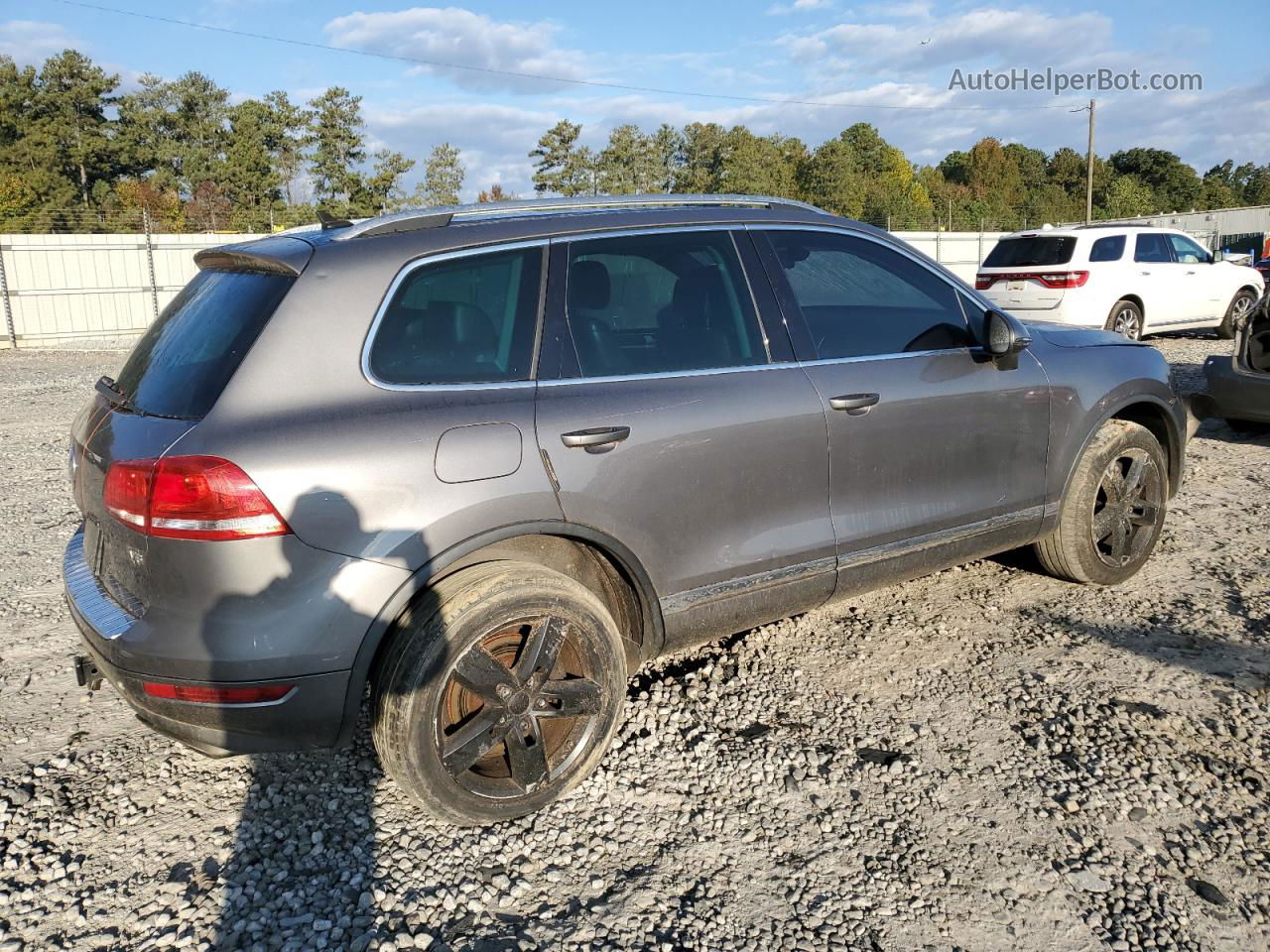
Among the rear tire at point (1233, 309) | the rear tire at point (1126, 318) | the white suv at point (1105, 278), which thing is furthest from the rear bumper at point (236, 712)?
the rear tire at point (1233, 309)

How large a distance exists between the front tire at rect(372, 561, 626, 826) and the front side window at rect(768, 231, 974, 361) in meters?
1.41

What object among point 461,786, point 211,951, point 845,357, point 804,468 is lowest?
point 211,951

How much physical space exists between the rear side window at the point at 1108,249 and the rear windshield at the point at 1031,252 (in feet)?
0.97

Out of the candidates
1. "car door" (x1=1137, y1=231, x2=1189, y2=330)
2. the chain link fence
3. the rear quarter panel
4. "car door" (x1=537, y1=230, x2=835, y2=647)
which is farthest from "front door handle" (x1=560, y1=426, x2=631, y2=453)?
the chain link fence

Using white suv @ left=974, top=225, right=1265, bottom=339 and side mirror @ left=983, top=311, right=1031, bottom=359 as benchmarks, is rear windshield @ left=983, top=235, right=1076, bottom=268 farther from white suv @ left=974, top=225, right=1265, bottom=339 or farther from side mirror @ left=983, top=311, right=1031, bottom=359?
side mirror @ left=983, top=311, right=1031, bottom=359

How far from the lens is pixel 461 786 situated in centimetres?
288

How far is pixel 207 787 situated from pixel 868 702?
2316 mm

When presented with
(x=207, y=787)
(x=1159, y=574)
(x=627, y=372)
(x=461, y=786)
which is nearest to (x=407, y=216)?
(x=627, y=372)

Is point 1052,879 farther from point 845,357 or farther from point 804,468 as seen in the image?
point 845,357

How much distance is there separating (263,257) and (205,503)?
32.2 inches

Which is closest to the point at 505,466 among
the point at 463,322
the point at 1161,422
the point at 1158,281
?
the point at 463,322

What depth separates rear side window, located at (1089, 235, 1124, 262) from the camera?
40.2 ft

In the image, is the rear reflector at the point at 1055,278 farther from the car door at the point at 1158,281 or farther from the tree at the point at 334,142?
the tree at the point at 334,142

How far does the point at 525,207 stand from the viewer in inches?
128
